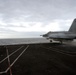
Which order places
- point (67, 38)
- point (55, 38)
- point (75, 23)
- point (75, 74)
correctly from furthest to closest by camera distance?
point (55, 38) → point (67, 38) → point (75, 23) → point (75, 74)

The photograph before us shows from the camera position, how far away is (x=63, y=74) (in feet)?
26.8

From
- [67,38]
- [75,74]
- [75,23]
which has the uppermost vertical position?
[75,23]

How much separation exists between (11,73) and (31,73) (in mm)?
1529

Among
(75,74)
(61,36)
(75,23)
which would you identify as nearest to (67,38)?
(61,36)

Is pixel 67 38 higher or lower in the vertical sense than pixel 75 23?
lower

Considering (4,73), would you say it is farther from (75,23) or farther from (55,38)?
(55,38)

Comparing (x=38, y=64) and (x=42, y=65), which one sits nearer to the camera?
(x=42, y=65)

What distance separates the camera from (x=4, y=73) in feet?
28.0

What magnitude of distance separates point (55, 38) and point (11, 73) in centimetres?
3584

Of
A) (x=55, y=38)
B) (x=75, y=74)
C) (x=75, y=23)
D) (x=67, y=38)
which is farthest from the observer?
Result: (x=55, y=38)

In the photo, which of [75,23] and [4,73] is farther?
[75,23]

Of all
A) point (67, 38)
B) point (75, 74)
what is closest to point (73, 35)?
point (67, 38)

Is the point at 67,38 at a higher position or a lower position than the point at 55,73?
higher

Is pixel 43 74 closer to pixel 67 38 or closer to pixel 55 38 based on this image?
pixel 67 38
